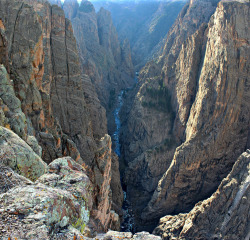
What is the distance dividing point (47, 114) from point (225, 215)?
15605 millimetres

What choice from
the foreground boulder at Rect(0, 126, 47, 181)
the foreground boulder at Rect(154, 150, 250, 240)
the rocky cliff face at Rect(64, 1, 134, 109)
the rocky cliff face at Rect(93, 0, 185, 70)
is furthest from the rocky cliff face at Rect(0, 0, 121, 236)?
the rocky cliff face at Rect(93, 0, 185, 70)

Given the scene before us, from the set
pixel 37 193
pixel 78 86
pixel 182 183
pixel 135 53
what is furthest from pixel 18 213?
pixel 135 53

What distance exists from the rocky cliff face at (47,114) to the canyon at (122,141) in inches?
2.4

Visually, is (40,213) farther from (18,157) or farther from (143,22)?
(143,22)

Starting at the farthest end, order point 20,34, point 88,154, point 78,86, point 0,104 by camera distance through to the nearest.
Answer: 1. point 78,86
2. point 88,154
3. point 20,34
4. point 0,104

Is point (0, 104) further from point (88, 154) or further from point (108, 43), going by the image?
point (108, 43)

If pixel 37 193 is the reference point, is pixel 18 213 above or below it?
below

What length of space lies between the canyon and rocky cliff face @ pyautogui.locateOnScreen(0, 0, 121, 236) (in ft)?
0.20

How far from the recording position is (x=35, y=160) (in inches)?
300

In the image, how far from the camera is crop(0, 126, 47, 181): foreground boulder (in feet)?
21.5

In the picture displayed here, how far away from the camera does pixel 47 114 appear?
18.0 metres

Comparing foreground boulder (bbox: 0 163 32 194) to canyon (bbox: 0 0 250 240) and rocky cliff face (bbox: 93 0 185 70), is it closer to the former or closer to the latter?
canyon (bbox: 0 0 250 240)

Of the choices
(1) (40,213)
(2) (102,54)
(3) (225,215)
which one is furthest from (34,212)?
(2) (102,54)

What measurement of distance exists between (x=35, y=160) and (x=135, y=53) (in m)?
84.7
